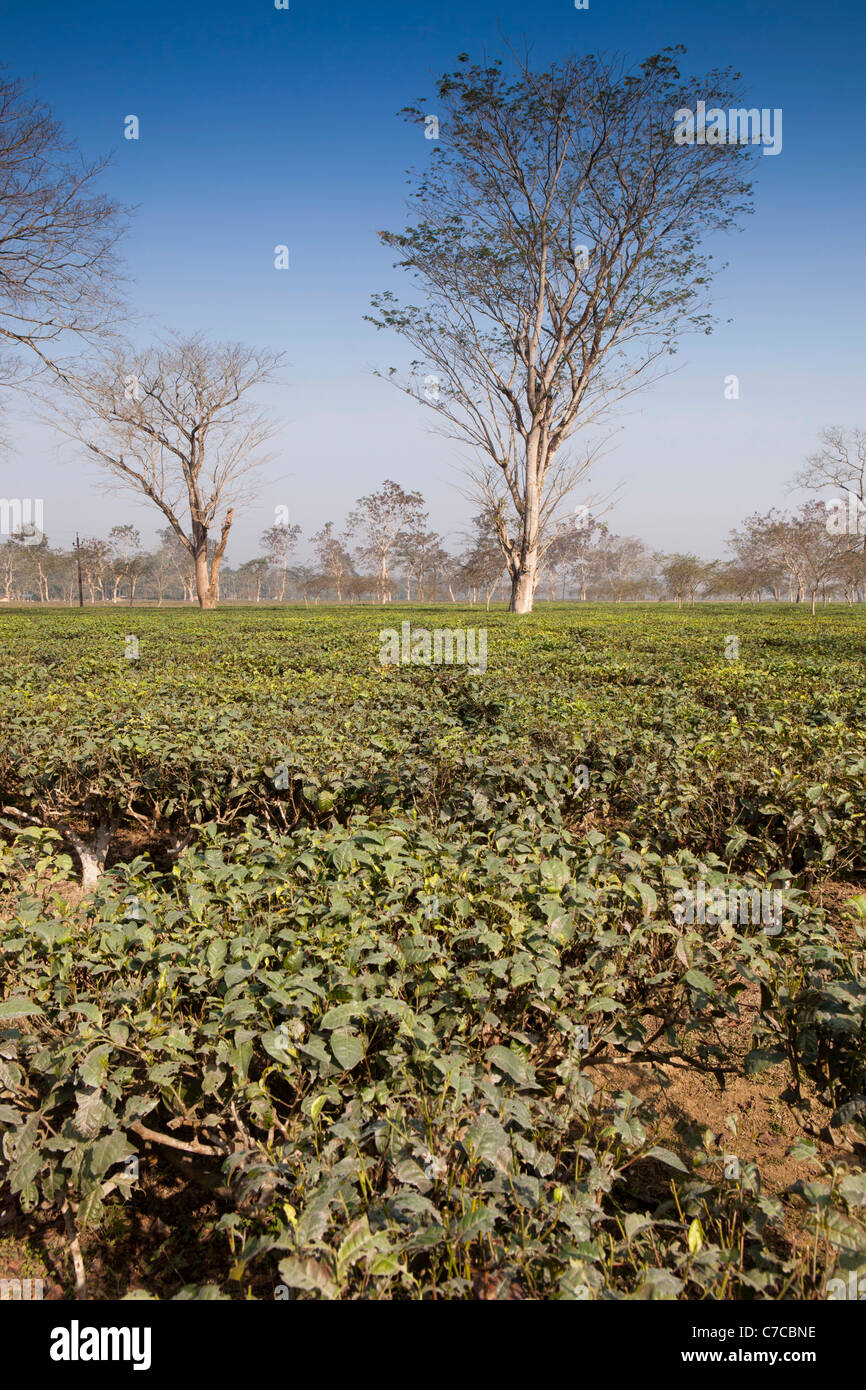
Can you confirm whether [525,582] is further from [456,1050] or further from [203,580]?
[456,1050]

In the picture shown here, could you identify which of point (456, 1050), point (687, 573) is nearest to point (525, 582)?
point (456, 1050)

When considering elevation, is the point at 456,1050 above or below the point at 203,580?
below

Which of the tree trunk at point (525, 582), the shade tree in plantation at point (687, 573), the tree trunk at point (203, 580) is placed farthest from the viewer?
the shade tree in plantation at point (687, 573)

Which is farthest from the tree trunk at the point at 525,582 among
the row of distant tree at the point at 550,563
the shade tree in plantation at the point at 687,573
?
the shade tree in plantation at the point at 687,573

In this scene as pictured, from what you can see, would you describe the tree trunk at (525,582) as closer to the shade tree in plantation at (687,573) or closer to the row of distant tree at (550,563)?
the row of distant tree at (550,563)

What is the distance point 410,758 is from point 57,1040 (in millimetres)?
2241

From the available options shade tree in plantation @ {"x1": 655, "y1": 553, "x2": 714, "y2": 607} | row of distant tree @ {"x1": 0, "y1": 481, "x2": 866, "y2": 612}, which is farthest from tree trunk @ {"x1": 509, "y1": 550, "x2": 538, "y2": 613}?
shade tree in plantation @ {"x1": 655, "y1": 553, "x2": 714, "y2": 607}

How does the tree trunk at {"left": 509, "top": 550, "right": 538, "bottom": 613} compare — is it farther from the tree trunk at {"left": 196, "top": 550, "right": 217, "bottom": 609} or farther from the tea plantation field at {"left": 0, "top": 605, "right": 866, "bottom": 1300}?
the tea plantation field at {"left": 0, "top": 605, "right": 866, "bottom": 1300}

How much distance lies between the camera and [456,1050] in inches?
67.8

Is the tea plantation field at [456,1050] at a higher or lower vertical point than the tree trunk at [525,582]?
lower

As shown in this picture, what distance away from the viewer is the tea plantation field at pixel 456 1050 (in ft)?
4.42

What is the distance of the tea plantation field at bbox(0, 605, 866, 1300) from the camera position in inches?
53.1
